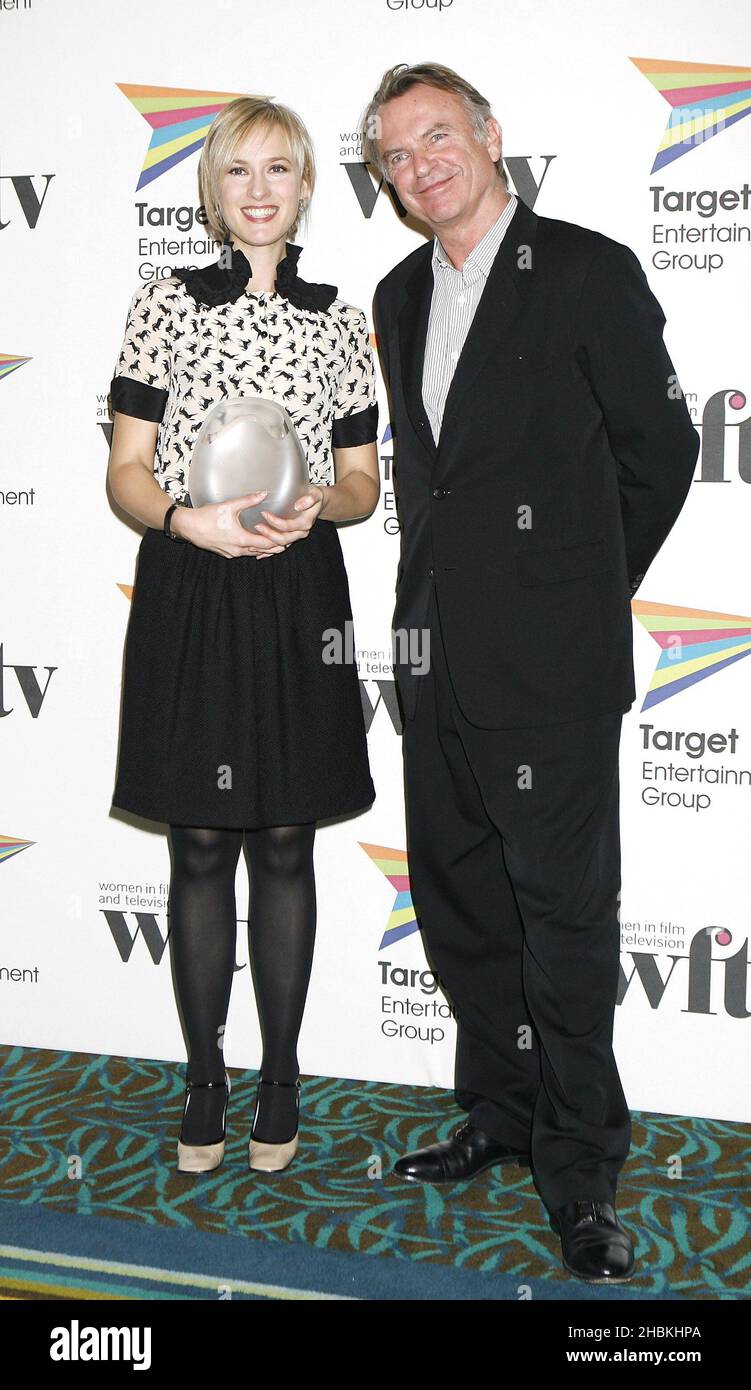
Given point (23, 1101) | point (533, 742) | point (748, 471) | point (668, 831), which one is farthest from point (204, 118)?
point (23, 1101)

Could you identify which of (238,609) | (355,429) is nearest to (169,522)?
(238,609)

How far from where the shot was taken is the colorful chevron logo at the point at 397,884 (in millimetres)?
2666

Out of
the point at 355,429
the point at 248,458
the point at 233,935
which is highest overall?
the point at 355,429

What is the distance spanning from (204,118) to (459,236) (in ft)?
2.73

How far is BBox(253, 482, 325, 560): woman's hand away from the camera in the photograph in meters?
1.97

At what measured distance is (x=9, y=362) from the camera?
2.71m

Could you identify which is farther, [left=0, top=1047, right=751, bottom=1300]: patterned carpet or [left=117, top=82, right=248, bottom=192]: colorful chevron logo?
[left=117, top=82, right=248, bottom=192]: colorful chevron logo

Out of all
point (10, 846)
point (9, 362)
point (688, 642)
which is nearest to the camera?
point (688, 642)

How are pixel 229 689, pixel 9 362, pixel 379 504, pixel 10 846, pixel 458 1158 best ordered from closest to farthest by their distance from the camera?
pixel 229 689, pixel 458 1158, pixel 379 504, pixel 9 362, pixel 10 846

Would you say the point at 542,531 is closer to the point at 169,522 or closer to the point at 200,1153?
the point at 169,522

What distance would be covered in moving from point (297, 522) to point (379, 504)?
0.62 meters

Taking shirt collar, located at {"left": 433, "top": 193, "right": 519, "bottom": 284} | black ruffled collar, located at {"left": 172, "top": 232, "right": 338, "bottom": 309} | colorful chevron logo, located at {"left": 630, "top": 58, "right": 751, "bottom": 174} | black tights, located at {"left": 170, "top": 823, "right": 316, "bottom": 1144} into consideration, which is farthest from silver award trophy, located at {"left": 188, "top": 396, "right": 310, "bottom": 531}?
colorful chevron logo, located at {"left": 630, "top": 58, "right": 751, "bottom": 174}

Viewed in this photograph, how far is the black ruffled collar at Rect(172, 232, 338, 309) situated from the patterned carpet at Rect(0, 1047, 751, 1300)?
5.03ft

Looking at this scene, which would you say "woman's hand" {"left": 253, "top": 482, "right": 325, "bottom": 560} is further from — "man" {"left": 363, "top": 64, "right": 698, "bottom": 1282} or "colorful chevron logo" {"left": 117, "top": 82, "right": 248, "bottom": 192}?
"colorful chevron logo" {"left": 117, "top": 82, "right": 248, "bottom": 192}
